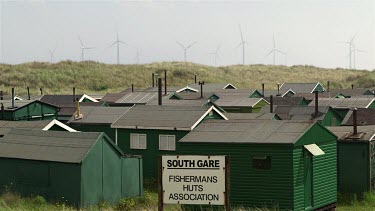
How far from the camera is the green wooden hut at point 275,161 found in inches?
911

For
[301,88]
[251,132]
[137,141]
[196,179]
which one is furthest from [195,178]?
[301,88]

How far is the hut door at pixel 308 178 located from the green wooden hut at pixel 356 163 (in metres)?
5.64

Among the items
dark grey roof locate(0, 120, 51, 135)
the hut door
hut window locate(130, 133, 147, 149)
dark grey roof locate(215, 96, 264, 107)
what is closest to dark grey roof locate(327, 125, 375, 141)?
the hut door

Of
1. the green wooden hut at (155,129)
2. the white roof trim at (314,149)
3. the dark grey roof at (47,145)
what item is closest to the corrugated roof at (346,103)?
the green wooden hut at (155,129)

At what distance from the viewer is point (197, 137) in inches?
1008

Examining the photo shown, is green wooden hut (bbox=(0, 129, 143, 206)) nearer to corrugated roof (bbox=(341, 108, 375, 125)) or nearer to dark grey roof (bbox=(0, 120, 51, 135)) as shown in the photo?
dark grey roof (bbox=(0, 120, 51, 135))

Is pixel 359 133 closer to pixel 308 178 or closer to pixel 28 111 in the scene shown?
pixel 308 178

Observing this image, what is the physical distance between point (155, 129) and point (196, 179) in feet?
62.1

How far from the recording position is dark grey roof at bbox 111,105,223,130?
31.3 m

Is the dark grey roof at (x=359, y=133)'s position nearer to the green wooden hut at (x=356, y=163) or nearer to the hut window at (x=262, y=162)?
the green wooden hut at (x=356, y=163)

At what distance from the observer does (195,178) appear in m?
13.1

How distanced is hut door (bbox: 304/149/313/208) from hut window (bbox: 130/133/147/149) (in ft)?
34.4

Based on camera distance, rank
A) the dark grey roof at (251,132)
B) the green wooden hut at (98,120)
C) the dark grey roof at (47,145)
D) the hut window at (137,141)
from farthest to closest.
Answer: the green wooden hut at (98,120) → the hut window at (137,141) → the dark grey roof at (47,145) → the dark grey roof at (251,132)

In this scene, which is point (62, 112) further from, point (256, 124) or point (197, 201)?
point (197, 201)
